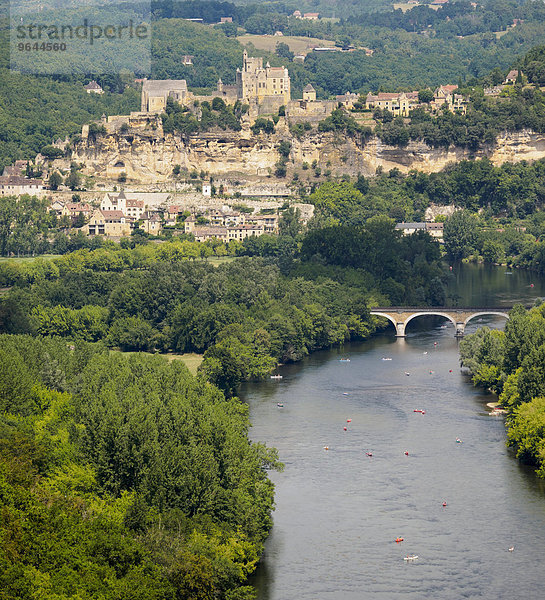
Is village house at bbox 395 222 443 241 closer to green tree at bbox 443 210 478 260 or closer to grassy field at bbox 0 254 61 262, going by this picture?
green tree at bbox 443 210 478 260

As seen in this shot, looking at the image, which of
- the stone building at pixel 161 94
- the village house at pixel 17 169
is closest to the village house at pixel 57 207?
the village house at pixel 17 169

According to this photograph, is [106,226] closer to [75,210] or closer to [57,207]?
[75,210]

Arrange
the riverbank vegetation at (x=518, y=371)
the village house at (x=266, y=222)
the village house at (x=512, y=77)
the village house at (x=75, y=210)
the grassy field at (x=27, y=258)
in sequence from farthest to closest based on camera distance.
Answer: the village house at (x=512, y=77), the village house at (x=75, y=210), the village house at (x=266, y=222), the grassy field at (x=27, y=258), the riverbank vegetation at (x=518, y=371)

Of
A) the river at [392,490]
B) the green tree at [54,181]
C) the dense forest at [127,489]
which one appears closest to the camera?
the dense forest at [127,489]

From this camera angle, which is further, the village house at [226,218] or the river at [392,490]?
the village house at [226,218]

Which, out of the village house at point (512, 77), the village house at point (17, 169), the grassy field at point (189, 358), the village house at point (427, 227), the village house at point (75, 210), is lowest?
the grassy field at point (189, 358)

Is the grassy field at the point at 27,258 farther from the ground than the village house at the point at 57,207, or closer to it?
closer to it

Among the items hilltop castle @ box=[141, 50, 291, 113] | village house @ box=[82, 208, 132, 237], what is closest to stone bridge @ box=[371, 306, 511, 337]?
village house @ box=[82, 208, 132, 237]

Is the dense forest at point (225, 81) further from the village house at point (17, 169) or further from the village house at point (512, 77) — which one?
the village house at point (17, 169)
